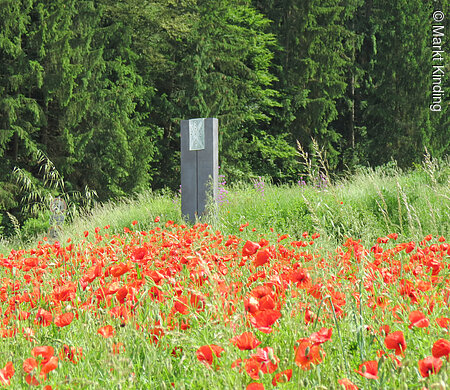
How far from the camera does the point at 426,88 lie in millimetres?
A: 18047

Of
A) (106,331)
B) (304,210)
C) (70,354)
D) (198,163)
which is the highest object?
(106,331)

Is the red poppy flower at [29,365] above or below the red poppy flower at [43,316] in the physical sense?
above

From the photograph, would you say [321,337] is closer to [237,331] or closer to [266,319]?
[266,319]

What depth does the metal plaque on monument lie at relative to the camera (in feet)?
24.4

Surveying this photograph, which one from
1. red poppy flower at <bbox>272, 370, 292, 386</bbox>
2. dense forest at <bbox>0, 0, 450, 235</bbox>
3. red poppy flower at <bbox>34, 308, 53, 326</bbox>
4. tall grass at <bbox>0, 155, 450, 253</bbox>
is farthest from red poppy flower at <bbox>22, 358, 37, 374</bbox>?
dense forest at <bbox>0, 0, 450, 235</bbox>

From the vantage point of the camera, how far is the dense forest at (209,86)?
42.3 ft

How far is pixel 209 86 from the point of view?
55.2 feet

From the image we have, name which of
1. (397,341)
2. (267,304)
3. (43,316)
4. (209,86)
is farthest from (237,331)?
(209,86)

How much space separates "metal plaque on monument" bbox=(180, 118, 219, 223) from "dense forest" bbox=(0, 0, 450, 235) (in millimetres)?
4962

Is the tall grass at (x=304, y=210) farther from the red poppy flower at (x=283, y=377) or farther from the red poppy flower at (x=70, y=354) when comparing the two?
the red poppy flower at (x=283, y=377)

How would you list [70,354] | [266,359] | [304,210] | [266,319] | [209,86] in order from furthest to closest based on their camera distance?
[209,86] < [304,210] < [70,354] < [266,319] < [266,359]

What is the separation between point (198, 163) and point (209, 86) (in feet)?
32.3

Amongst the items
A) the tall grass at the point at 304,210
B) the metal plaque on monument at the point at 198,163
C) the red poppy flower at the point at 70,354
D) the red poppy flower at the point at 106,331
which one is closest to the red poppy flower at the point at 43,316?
the red poppy flower at the point at 70,354

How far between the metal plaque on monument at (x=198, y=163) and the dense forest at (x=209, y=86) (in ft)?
16.3
